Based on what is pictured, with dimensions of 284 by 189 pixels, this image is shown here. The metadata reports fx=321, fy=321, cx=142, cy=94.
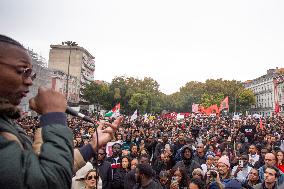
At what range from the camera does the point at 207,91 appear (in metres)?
93.5

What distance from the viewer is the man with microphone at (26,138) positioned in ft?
3.91

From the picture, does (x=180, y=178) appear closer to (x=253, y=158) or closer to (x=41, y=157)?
(x=253, y=158)

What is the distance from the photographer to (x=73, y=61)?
86000 mm

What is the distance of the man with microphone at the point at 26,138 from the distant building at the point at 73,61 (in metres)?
74.6

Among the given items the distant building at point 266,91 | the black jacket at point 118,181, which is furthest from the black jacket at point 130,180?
the distant building at point 266,91

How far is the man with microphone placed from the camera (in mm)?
1191

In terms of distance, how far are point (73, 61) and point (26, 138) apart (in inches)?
3421

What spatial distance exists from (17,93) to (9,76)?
0.08 m

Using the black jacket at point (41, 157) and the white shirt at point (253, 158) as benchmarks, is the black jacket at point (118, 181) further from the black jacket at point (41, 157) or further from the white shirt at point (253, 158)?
the black jacket at point (41, 157)

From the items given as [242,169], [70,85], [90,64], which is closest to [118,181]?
[242,169]

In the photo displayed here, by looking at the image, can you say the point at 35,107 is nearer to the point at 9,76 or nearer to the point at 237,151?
the point at 9,76

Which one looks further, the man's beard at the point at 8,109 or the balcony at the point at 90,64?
the balcony at the point at 90,64

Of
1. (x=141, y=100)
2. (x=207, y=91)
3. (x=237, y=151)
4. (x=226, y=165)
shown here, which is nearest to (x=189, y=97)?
(x=207, y=91)

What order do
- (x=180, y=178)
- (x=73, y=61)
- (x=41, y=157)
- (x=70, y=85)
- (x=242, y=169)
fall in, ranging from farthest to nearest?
(x=73, y=61)
(x=70, y=85)
(x=242, y=169)
(x=180, y=178)
(x=41, y=157)
